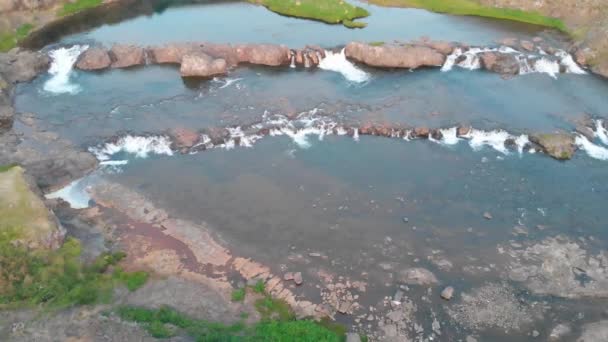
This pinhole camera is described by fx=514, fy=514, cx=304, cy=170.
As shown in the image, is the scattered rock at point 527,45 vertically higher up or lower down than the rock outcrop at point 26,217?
higher up

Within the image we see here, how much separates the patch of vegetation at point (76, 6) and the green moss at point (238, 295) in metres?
48.6

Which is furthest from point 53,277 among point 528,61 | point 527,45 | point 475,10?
point 475,10

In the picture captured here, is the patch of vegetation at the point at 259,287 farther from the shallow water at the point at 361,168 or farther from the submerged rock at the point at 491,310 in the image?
the submerged rock at the point at 491,310

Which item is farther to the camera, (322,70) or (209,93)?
(322,70)

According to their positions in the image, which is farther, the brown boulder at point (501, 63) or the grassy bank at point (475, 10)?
the grassy bank at point (475, 10)

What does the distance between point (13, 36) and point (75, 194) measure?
30.5 meters

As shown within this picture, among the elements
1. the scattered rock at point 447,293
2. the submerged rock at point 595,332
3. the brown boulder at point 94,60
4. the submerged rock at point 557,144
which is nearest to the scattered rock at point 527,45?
the submerged rock at point 557,144

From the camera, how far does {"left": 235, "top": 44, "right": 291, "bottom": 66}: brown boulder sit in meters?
50.5

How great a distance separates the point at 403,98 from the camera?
45.4 meters

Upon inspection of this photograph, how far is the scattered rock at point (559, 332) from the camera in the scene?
84.7 ft

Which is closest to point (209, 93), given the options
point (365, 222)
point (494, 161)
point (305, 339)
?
point (365, 222)

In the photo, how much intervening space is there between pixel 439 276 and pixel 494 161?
43.0 feet

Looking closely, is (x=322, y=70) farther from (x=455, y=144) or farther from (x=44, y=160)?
(x=44, y=160)

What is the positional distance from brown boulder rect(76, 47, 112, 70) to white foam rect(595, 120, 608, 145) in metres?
43.8
